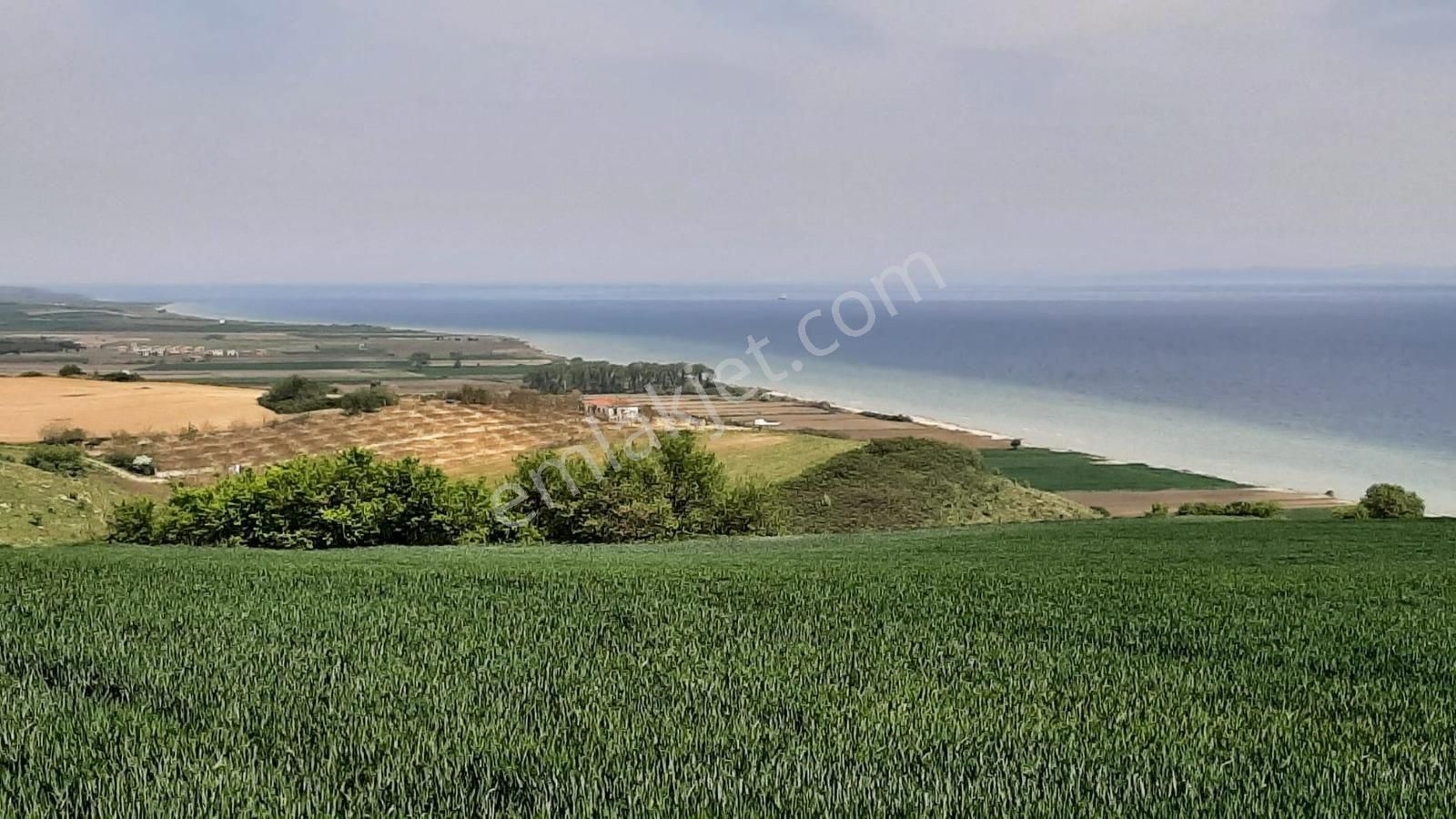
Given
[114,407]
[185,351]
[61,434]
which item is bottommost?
[61,434]

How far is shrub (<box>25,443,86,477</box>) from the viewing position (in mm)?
38188

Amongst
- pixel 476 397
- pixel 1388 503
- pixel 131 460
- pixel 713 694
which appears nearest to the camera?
pixel 713 694

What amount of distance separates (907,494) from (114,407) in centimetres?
3825

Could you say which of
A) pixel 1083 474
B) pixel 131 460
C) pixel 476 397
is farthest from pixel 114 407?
pixel 1083 474

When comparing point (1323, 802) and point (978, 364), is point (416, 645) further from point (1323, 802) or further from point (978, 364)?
point (978, 364)

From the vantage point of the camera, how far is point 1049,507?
45656 millimetres

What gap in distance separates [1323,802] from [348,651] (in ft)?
20.9

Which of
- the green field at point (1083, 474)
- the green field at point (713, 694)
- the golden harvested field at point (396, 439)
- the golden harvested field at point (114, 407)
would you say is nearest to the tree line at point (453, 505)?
the golden harvested field at point (396, 439)

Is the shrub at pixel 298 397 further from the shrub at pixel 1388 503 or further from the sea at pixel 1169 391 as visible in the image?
the shrub at pixel 1388 503

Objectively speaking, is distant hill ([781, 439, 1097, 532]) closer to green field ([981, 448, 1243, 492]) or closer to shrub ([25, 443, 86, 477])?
green field ([981, 448, 1243, 492])

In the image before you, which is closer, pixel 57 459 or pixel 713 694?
pixel 713 694

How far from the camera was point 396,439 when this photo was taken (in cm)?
4522

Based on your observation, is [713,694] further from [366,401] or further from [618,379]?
[618,379]

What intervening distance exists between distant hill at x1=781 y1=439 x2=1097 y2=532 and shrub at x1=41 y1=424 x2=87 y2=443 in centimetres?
2965
